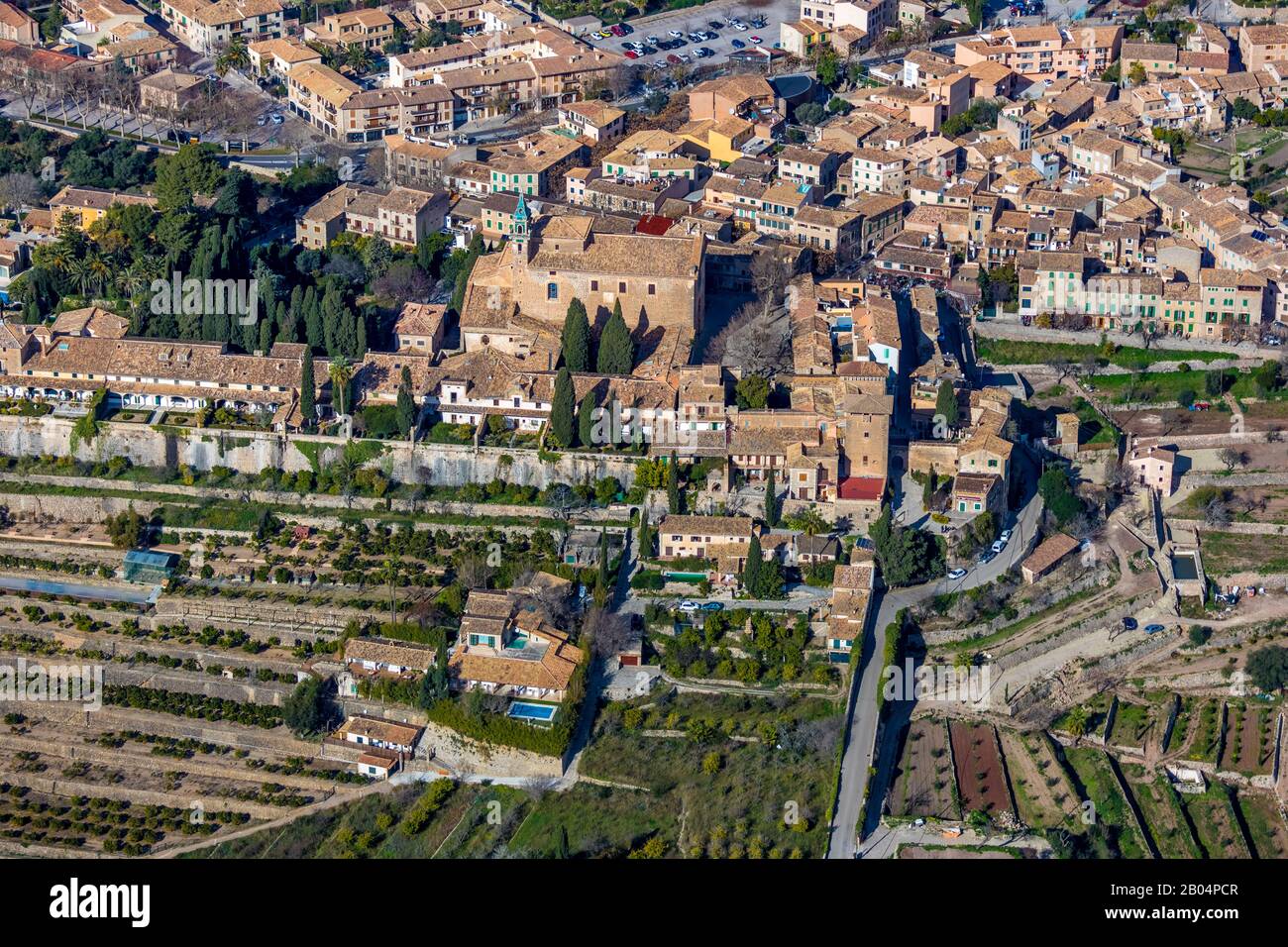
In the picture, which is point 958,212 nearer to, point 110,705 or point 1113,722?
point 1113,722

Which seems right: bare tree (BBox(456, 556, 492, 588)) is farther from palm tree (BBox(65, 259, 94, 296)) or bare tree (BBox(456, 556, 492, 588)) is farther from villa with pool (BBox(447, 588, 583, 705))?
palm tree (BBox(65, 259, 94, 296))

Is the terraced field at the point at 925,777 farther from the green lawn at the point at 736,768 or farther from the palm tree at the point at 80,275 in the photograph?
the palm tree at the point at 80,275

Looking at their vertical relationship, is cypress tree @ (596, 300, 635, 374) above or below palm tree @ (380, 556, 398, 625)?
above
